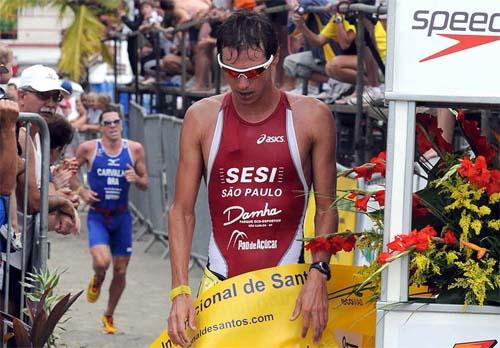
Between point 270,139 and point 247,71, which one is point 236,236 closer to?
point 270,139

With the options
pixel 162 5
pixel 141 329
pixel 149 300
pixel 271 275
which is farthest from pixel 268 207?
pixel 162 5

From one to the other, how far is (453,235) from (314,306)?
0.67 metres

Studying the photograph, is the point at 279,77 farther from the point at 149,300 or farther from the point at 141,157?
the point at 149,300

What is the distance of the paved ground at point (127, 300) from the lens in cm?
1130

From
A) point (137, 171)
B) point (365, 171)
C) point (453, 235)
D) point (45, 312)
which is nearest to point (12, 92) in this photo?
point (45, 312)

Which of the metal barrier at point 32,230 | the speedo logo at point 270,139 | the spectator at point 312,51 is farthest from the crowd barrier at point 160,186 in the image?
the speedo logo at point 270,139

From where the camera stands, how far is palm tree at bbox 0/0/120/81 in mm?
35156

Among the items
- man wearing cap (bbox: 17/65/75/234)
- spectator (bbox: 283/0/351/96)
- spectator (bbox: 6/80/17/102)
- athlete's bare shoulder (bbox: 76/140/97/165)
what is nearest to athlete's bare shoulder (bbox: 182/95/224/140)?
man wearing cap (bbox: 17/65/75/234)

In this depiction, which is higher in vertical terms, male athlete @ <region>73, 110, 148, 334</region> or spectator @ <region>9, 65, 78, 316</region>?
spectator @ <region>9, 65, 78, 316</region>

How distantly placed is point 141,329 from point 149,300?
5.80 feet

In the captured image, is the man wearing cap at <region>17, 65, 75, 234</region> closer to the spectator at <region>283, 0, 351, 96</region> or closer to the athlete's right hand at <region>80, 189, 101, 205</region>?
the spectator at <region>283, 0, 351, 96</region>

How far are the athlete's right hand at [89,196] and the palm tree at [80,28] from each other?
2164 cm

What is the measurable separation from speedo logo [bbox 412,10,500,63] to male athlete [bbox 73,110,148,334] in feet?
25.5

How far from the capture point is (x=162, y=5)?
19.6 m
